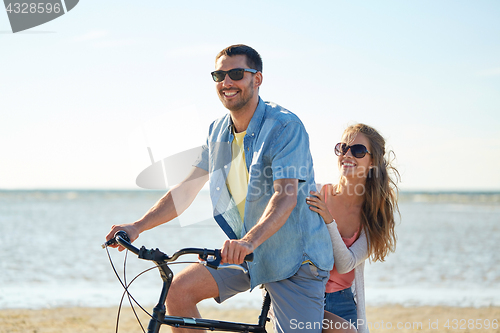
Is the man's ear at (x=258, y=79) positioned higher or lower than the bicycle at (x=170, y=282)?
higher

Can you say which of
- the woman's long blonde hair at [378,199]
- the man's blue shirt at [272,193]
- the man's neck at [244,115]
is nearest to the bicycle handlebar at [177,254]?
the man's blue shirt at [272,193]

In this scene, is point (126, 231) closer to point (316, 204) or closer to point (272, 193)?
point (272, 193)

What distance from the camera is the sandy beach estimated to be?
6020mm

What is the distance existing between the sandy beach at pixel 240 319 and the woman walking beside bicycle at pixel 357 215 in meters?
3.27

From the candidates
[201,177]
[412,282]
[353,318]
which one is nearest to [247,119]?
[201,177]

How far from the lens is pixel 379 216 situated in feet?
11.9

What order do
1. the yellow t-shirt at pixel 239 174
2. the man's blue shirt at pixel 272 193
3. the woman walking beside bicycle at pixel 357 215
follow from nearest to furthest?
the man's blue shirt at pixel 272 193
the yellow t-shirt at pixel 239 174
the woman walking beside bicycle at pixel 357 215

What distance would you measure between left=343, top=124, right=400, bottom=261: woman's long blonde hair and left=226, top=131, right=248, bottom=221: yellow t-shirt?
111 centimetres

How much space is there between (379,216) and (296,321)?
50.6 inches

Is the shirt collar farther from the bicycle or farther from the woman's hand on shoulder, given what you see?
the bicycle

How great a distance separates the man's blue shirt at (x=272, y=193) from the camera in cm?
269

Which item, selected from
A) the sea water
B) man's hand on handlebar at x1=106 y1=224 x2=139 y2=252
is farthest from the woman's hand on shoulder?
man's hand on handlebar at x1=106 y1=224 x2=139 y2=252

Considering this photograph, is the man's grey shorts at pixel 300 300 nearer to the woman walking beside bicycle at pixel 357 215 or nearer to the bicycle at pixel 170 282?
the bicycle at pixel 170 282

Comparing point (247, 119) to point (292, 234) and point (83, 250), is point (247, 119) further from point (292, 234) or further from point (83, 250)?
point (83, 250)
